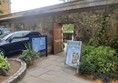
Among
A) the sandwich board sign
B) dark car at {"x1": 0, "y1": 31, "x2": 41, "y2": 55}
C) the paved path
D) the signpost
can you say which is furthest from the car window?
the sandwich board sign

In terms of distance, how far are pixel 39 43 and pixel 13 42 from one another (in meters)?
1.61

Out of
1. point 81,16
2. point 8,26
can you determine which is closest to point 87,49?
point 81,16

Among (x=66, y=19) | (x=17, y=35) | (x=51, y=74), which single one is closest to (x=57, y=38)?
(x=66, y=19)

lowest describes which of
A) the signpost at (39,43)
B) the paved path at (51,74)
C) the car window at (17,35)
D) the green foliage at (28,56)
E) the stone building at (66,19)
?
the paved path at (51,74)

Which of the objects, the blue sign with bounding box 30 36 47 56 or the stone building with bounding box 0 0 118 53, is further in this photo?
the blue sign with bounding box 30 36 47 56

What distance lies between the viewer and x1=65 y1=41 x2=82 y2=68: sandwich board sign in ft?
23.5

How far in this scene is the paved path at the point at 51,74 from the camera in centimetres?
589

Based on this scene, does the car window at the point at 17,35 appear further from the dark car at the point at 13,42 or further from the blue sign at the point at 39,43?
the blue sign at the point at 39,43

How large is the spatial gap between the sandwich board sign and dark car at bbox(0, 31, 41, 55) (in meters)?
3.66

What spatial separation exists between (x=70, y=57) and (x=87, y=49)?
0.99 metres

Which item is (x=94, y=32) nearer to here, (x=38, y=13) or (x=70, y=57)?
(x=70, y=57)

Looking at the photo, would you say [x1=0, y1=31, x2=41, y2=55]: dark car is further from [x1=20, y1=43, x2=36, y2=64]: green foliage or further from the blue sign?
[x1=20, y1=43, x2=36, y2=64]: green foliage

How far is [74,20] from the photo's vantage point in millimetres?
9258

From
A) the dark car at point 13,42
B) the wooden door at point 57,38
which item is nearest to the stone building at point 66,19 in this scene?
the wooden door at point 57,38
